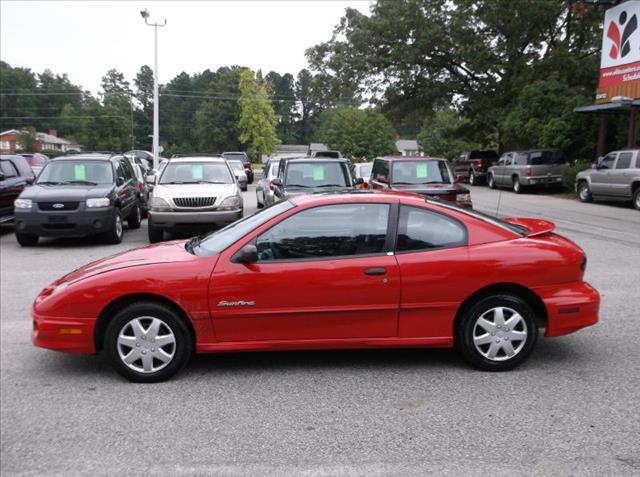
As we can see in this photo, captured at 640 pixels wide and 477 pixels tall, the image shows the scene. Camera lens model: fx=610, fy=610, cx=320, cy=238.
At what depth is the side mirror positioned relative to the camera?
4711 mm

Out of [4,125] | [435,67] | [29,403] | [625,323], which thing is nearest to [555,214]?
[625,323]

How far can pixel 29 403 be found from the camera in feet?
14.3

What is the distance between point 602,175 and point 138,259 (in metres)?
18.9

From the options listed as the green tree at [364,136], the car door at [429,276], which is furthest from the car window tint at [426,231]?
the green tree at [364,136]

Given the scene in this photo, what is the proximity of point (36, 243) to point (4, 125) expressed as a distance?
113379mm

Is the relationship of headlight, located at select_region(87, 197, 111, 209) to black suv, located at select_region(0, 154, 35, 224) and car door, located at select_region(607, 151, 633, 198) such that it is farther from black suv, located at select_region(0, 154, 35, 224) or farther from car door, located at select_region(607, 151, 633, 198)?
car door, located at select_region(607, 151, 633, 198)

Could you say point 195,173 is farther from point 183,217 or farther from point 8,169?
point 8,169

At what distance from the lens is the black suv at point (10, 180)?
13617 millimetres

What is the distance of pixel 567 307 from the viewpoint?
4.93 meters

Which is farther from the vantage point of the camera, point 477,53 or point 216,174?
point 477,53

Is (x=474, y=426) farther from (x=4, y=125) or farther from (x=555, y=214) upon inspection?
(x=4, y=125)

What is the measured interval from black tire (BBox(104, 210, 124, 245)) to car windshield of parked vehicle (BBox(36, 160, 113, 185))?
2.83ft

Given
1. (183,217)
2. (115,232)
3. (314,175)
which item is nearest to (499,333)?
(183,217)

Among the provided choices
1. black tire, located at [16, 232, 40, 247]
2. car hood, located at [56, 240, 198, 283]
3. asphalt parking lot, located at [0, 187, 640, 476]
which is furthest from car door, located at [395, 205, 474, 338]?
black tire, located at [16, 232, 40, 247]
